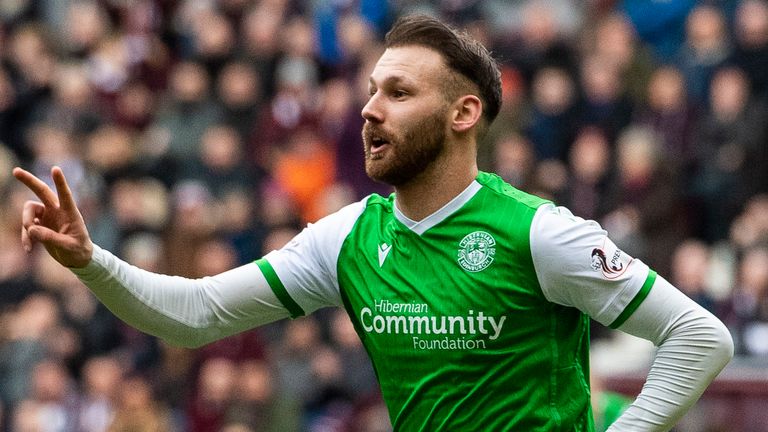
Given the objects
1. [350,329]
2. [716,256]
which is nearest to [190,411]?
[350,329]

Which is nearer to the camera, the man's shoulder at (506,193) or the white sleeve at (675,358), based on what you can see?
the white sleeve at (675,358)

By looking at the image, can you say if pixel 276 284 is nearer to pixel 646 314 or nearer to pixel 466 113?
pixel 466 113

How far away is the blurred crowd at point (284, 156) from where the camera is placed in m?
13.1

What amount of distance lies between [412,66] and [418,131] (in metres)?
0.23

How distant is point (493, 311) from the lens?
5.16 meters

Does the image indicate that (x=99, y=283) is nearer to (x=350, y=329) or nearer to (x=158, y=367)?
(x=350, y=329)

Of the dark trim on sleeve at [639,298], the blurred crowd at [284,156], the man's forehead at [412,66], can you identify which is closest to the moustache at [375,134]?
the man's forehead at [412,66]

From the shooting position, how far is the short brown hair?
211 inches

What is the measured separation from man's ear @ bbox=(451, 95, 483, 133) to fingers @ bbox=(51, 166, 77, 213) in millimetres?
1321

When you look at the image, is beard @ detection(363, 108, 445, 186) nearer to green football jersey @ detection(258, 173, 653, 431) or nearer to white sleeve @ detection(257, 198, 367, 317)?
green football jersey @ detection(258, 173, 653, 431)

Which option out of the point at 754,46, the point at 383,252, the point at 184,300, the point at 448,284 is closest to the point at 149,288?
the point at 184,300

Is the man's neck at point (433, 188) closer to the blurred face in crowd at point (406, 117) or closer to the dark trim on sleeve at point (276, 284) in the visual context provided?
the blurred face in crowd at point (406, 117)

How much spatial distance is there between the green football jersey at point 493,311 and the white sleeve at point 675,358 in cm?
9

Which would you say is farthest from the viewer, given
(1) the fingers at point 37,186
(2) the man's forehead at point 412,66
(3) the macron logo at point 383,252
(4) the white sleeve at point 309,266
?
(4) the white sleeve at point 309,266
